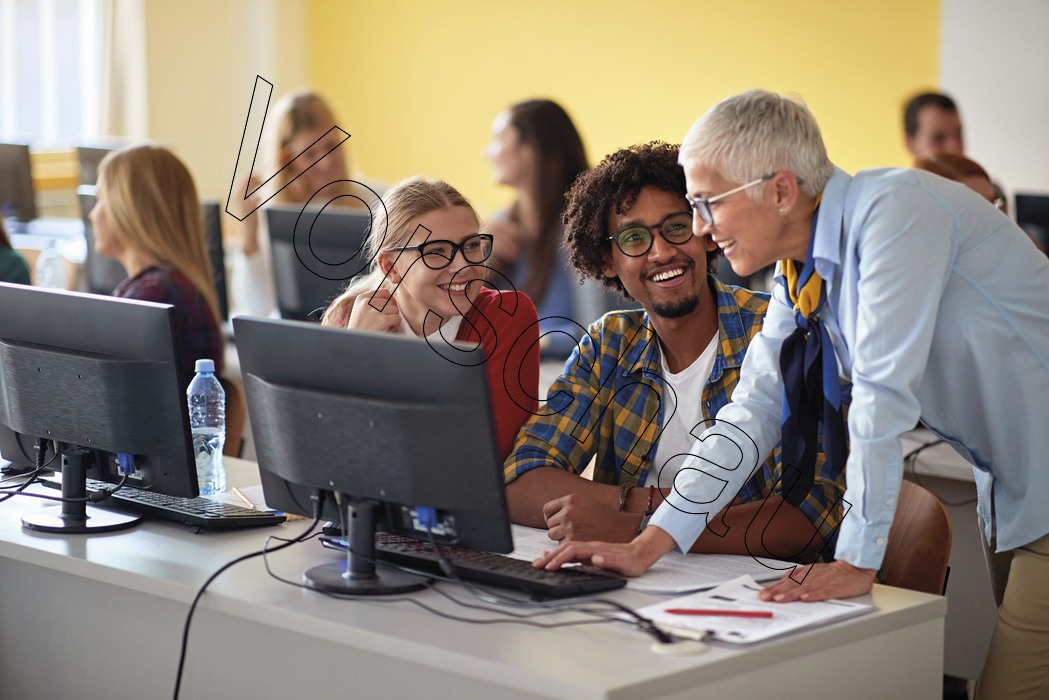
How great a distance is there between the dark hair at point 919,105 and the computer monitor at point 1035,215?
4.63 feet

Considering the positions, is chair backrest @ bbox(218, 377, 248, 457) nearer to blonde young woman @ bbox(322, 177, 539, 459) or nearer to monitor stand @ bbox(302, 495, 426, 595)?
blonde young woman @ bbox(322, 177, 539, 459)

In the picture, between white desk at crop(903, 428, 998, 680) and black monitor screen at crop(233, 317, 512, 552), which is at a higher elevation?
black monitor screen at crop(233, 317, 512, 552)

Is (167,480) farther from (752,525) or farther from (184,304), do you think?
(184,304)

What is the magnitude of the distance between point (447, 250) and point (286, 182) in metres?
2.60

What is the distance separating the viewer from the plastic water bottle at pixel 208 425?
218 cm

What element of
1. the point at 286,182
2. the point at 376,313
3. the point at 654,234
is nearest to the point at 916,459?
the point at 654,234

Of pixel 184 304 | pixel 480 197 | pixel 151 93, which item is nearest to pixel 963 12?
pixel 480 197

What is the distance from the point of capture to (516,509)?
188cm

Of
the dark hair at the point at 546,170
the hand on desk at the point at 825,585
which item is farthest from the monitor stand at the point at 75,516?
the dark hair at the point at 546,170

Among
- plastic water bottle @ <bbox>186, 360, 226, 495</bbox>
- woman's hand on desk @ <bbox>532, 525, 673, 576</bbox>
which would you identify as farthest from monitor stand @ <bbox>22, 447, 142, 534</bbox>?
woman's hand on desk @ <bbox>532, 525, 673, 576</bbox>

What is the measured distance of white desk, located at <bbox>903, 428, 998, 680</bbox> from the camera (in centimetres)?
233

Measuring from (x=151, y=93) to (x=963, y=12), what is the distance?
4.36 metres

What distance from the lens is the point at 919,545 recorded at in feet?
5.46

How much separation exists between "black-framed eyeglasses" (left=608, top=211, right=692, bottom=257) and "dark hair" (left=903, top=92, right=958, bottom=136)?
122 inches
